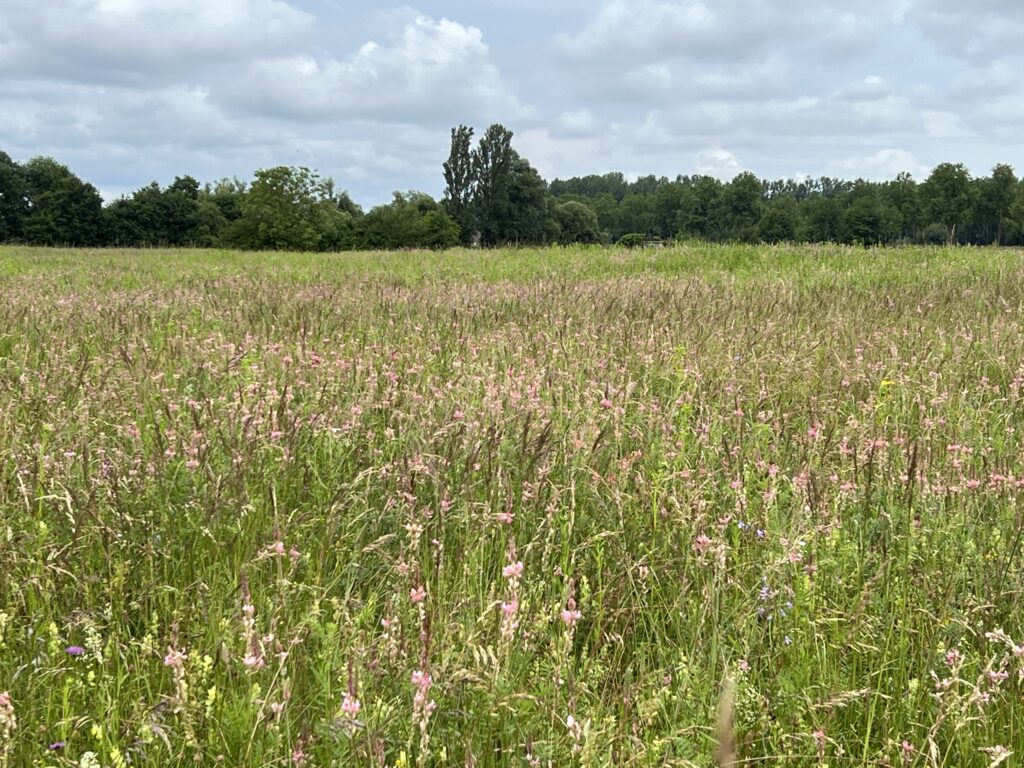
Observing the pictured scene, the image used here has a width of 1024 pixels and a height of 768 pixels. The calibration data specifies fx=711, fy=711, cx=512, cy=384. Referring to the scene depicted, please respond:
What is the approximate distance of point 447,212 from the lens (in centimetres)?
8844

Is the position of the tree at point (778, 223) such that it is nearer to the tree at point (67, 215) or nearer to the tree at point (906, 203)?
the tree at point (906, 203)

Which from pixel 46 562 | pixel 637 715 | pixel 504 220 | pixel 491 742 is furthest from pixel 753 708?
pixel 504 220

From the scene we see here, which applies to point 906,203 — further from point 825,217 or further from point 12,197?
point 12,197

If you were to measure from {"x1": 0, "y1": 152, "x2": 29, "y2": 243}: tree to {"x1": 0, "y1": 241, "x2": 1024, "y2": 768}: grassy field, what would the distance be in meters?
96.2

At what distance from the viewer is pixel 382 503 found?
2678 mm

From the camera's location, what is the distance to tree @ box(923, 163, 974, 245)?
10650 cm

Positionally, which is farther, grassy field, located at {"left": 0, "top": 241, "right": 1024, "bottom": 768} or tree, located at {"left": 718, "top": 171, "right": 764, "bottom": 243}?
tree, located at {"left": 718, "top": 171, "right": 764, "bottom": 243}

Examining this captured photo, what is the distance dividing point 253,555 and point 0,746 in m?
0.91

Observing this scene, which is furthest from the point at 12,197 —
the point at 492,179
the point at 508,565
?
the point at 508,565

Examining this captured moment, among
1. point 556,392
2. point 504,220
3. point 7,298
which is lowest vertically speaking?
point 556,392

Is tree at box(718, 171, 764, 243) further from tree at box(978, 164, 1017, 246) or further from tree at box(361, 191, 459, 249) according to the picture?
tree at box(361, 191, 459, 249)

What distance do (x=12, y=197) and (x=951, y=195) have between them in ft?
418

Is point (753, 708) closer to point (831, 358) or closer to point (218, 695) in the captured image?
point (218, 695)

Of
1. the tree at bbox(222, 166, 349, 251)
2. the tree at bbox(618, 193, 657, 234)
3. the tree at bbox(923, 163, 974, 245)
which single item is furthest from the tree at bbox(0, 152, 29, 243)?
the tree at bbox(923, 163, 974, 245)
